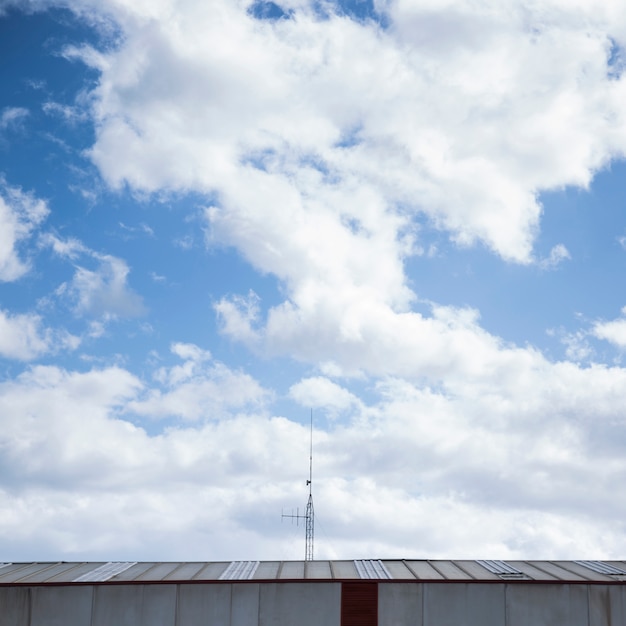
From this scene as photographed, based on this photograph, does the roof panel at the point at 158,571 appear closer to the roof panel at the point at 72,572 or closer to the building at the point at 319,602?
the building at the point at 319,602

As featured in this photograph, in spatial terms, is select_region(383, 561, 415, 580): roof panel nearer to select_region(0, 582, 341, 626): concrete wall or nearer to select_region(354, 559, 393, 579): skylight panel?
select_region(354, 559, 393, 579): skylight panel

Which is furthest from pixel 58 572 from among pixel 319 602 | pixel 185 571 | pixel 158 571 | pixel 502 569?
pixel 502 569

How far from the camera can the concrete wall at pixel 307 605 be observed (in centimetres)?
4194

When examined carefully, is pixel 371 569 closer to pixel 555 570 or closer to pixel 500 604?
pixel 500 604

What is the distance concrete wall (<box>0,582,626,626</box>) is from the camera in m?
41.9

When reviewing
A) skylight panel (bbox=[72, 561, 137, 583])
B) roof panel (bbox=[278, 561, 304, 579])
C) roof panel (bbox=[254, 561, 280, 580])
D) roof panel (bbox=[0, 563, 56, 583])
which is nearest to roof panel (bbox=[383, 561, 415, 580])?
roof panel (bbox=[278, 561, 304, 579])

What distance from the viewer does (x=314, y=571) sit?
45.7 m

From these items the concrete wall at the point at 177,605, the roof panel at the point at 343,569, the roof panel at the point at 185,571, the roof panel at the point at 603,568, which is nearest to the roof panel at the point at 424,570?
the roof panel at the point at 343,569

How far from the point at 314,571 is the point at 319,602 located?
3507 mm

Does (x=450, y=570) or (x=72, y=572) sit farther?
(x=72, y=572)

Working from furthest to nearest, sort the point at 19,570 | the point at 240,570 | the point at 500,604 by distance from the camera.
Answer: the point at 19,570 < the point at 240,570 < the point at 500,604

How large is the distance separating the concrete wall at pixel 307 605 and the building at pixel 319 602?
5cm

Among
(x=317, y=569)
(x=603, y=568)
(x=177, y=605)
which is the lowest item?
(x=177, y=605)

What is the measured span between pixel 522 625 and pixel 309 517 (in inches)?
1021
